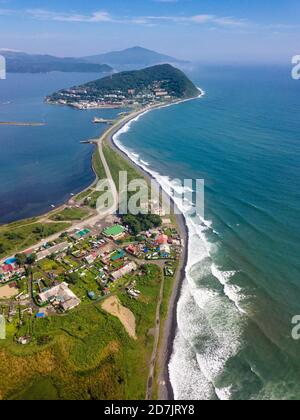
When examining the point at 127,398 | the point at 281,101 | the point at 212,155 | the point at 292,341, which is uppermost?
the point at 281,101

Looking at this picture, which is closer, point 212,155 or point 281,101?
point 212,155

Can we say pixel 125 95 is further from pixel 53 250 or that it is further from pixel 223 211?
pixel 53 250

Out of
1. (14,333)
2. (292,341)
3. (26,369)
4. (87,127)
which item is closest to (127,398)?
(26,369)

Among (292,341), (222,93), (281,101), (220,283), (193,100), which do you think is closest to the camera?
(292,341)

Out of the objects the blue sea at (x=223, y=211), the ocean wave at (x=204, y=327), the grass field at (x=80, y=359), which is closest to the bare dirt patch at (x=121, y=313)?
the grass field at (x=80, y=359)

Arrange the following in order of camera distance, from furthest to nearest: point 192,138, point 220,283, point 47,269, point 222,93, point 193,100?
point 222,93
point 193,100
point 192,138
point 47,269
point 220,283

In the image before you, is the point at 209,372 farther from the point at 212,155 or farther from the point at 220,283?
the point at 212,155

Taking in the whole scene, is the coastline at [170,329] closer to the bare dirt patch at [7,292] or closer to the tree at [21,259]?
the bare dirt patch at [7,292]

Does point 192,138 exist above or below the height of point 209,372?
above
